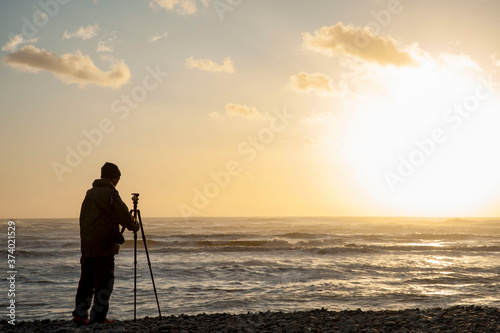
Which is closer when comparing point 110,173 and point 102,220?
point 102,220

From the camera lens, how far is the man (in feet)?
20.2

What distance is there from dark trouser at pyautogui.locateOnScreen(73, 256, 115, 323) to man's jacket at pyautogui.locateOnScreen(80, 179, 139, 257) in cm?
16

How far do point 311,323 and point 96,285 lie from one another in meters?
3.61

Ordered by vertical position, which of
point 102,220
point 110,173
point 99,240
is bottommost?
point 99,240

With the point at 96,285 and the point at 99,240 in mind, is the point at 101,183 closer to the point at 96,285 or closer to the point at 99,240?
the point at 99,240

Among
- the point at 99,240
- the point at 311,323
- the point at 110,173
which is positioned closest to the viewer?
the point at 99,240

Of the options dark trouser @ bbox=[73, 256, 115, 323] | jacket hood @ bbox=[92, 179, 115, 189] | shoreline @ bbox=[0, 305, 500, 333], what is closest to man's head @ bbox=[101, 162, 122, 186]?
jacket hood @ bbox=[92, 179, 115, 189]

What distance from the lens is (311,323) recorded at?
6.92 m

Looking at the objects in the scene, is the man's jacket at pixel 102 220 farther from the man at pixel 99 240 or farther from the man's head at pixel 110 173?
the man's head at pixel 110 173

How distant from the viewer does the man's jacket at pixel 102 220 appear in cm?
613

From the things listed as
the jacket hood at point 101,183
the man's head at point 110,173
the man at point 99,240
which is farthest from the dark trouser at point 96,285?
the man's head at point 110,173

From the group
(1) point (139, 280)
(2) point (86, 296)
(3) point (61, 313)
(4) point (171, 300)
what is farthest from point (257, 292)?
(2) point (86, 296)

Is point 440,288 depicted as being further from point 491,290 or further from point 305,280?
point 305,280

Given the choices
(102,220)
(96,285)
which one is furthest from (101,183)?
(96,285)
